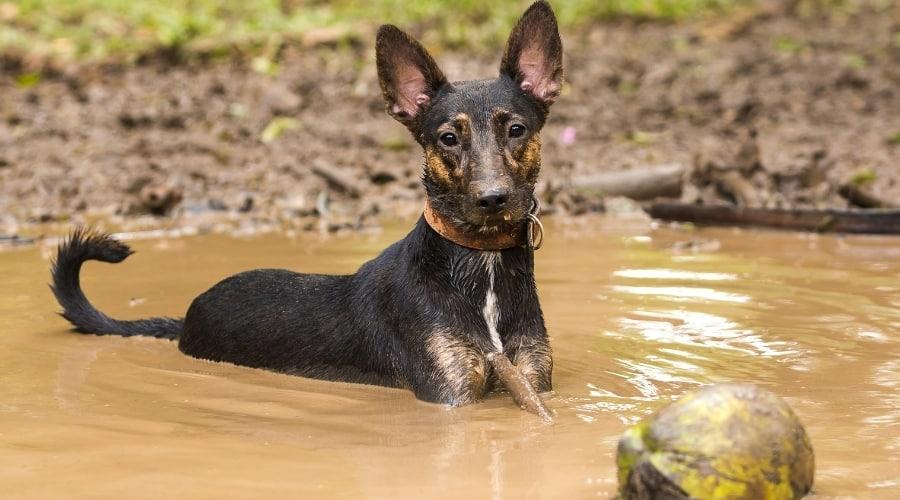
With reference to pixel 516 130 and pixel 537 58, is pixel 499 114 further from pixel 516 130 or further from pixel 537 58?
pixel 537 58

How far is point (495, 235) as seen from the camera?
18.7 ft

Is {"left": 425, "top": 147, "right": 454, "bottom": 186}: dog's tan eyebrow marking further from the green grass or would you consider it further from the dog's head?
the green grass

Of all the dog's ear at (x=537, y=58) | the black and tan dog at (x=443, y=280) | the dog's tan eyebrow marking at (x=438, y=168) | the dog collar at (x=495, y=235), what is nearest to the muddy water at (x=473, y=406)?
the black and tan dog at (x=443, y=280)

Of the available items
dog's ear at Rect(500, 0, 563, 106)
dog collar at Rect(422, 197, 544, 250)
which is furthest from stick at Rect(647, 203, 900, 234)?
dog collar at Rect(422, 197, 544, 250)

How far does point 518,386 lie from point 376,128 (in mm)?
9161

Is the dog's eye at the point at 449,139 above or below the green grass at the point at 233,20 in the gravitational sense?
below

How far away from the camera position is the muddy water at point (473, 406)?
4.06 meters

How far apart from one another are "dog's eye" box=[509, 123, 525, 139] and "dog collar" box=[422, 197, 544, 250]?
0.31m

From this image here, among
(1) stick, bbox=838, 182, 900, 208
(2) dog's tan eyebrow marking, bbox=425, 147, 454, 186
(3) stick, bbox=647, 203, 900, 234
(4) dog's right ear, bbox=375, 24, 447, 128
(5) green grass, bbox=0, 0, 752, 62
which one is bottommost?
(3) stick, bbox=647, 203, 900, 234

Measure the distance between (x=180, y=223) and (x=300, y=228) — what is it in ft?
3.68

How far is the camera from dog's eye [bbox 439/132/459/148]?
5648 mm

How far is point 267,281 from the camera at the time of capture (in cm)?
653

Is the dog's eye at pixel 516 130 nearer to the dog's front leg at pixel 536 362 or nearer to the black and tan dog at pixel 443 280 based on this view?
the black and tan dog at pixel 443 280

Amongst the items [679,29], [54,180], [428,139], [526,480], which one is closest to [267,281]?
[428,139]
